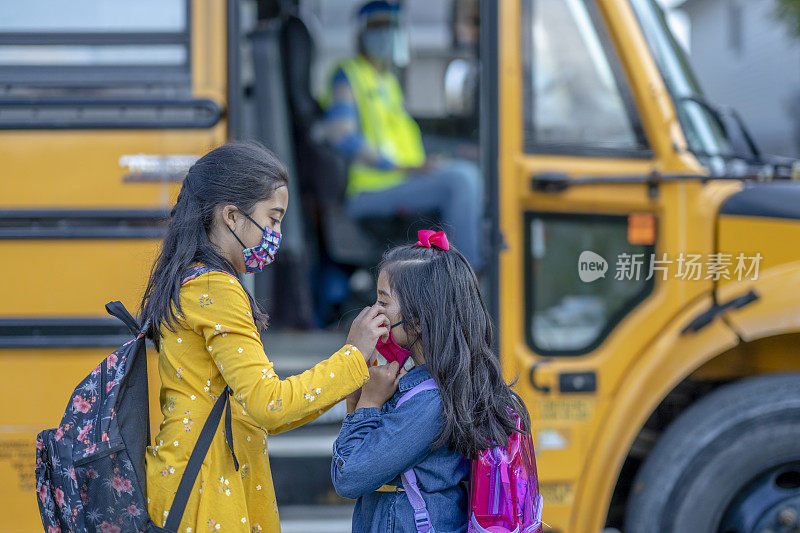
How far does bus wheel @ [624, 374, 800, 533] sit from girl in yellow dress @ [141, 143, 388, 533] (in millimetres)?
1422

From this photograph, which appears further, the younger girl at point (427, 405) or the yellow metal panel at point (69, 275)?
the yellow metal panel at point (69, 275)

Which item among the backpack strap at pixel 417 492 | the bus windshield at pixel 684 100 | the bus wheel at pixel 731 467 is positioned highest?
the bus windshield at pixel 684 100

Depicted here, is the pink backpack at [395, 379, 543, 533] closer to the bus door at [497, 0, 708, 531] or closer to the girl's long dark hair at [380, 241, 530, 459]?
the girl's long dark hair at [380, 241, 530, 459]

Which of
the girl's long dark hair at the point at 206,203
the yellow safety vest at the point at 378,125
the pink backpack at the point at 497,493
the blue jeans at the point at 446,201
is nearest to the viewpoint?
the pink backpack at the point at 497,493

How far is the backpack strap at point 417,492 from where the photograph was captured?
1.48 m

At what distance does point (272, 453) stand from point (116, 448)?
49.1 inches

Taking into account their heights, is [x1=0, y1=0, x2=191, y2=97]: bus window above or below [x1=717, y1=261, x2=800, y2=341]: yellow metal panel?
above

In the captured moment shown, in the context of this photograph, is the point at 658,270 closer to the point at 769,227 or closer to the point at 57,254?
the point at 769,227

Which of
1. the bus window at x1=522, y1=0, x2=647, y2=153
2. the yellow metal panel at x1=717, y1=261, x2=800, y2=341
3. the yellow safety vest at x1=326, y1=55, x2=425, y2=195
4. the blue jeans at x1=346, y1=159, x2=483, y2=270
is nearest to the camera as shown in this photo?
the yellow metal panel at x1=717, y1=261, x2=800, y2=341

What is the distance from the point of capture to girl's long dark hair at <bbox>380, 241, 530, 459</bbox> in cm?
149

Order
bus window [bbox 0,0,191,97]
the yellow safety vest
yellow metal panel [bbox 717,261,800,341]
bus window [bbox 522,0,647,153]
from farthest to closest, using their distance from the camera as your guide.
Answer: the yellow safety vest, bus window [bbox 522,0,647,153], bus window [bbox 0,0,191,97], yellow metal panel [bbox 717,261,800,341]

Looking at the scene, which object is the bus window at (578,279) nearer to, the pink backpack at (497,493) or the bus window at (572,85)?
the bus window at (572,85)

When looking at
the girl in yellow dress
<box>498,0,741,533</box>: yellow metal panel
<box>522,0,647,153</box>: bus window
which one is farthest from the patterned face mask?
<box>522,0,647,153</box>: bus window

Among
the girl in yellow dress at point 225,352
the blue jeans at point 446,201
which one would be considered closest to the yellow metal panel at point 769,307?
the blue jeans at point 446,201
